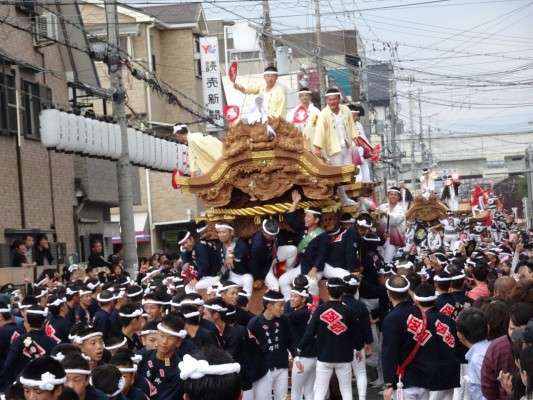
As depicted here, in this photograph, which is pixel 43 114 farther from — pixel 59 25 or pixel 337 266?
pixel 337 266

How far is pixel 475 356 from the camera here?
30.7ft

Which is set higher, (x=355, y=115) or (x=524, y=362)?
(x=355, y=115)

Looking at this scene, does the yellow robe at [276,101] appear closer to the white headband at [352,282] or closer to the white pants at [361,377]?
the white headband at [352,282]

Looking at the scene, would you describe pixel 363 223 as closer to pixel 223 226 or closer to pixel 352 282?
pixel 223 226

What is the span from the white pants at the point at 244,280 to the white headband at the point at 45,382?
9.13 metres

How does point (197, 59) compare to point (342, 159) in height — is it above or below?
above


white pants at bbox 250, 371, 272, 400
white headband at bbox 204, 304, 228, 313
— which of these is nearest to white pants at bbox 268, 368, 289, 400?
white pants at bbox 250, 371, 272, 400

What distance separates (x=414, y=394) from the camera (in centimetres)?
1105

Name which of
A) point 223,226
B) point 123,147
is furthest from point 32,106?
point 223,226

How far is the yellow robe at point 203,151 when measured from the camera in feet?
56.5

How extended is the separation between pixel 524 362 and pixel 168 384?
3.06 m

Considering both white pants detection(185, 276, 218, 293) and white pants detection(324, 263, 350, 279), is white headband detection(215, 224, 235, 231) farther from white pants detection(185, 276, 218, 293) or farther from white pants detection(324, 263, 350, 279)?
white pants detection(324, 263, 350, 279)

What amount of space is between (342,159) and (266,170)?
208 centimetres

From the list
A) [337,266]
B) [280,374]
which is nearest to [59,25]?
[337,266]
